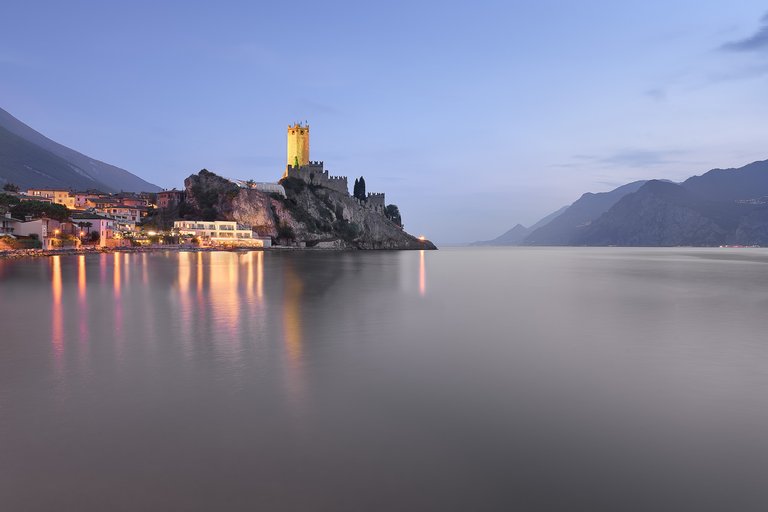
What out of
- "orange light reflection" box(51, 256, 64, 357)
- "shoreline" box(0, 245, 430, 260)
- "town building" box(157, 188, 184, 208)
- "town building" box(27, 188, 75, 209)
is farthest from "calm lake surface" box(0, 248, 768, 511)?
"town building" box(157, 188, 184, 208)

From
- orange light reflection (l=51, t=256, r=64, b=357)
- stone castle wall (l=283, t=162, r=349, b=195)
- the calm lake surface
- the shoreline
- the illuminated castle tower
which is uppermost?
the illuminated castle tower

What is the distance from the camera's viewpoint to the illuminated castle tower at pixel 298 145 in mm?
146125

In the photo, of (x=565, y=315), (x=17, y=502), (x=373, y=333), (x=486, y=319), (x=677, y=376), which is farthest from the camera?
(x=565, y=315)

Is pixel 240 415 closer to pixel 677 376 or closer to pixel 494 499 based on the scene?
pixel 494 499

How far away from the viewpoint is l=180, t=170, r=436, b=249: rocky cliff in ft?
406

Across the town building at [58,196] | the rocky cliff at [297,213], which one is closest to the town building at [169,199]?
the rocky cliff at [297,213]

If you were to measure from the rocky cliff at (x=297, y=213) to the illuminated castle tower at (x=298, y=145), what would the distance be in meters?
9.50

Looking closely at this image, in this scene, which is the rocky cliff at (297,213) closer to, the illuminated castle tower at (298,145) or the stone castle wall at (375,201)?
the stone castle wall at (375,201)

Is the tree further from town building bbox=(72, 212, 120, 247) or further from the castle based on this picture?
town building bbox=(72, 212, 120, 247)

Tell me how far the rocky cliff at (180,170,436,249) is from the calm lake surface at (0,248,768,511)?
106606mm

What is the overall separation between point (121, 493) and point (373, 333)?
1274 centimetres

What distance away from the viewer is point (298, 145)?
146875mm

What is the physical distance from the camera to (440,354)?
1501 cm

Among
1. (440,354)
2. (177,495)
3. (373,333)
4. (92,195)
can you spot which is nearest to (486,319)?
(373,333)
